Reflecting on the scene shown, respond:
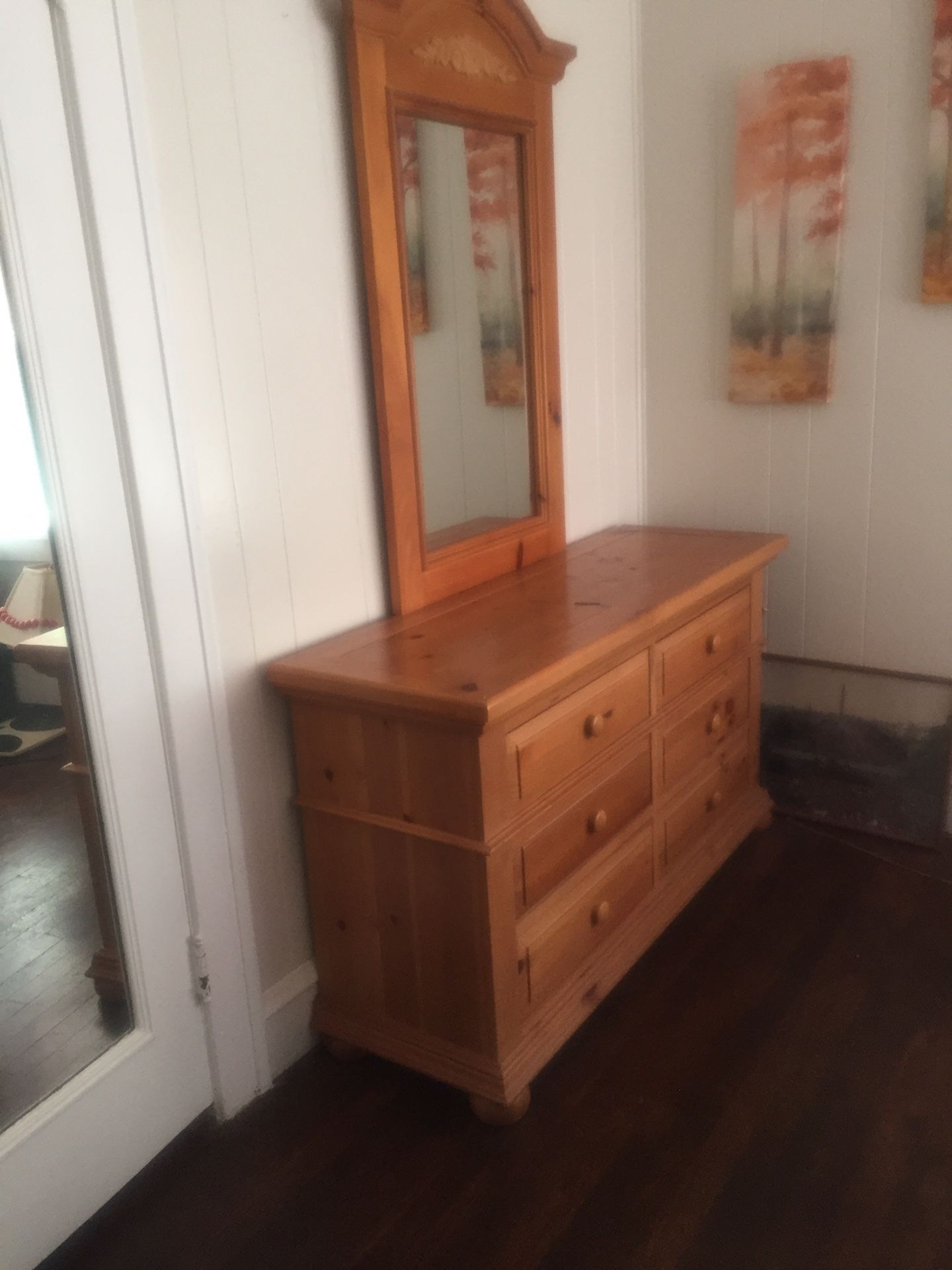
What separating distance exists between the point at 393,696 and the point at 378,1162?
782 mm

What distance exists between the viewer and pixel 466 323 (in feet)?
6.70

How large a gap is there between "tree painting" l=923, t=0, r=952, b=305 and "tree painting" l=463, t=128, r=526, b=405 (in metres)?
0.92

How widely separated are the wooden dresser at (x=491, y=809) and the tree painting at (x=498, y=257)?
457 millimetres

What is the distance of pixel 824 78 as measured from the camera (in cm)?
229

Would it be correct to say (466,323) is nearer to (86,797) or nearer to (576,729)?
(576,729)

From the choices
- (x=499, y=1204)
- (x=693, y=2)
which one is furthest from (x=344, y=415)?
(x=693, y=2)

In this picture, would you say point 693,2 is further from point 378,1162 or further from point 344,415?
point 378,1162

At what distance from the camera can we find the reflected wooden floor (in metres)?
1.45

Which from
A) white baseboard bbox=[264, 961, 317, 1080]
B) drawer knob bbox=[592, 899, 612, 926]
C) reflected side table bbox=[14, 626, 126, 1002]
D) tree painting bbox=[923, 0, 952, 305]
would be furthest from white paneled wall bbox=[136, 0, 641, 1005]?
tree painting bbox=[923, 0, 952, 305]

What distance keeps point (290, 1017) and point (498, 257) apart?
159 cm

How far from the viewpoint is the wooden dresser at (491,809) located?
62.6 inches

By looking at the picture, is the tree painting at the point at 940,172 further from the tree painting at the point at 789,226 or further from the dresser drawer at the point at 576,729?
the dresser drawer at the point at 576,729

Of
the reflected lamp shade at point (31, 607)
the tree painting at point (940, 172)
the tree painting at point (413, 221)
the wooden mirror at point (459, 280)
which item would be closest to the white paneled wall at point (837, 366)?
the tree painting at point (940, 172)

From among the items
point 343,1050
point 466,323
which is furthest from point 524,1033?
point 466,323
